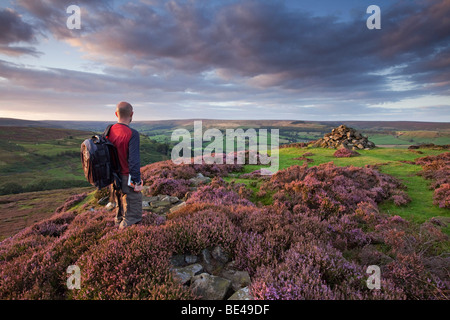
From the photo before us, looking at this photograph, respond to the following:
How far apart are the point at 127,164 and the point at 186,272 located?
126 inches

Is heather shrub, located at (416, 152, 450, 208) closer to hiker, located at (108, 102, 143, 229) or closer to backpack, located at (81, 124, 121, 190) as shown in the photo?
hiker, located at (108, 102, 143, 229)

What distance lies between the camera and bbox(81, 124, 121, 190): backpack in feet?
14.9

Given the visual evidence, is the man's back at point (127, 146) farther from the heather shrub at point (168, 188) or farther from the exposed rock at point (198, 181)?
the exposed rock at point (198, 181)

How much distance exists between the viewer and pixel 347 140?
2433 centimetres

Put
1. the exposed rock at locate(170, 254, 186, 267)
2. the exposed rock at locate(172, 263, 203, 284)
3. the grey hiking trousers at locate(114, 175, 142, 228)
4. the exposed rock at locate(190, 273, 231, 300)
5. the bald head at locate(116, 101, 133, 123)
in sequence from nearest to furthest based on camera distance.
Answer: the exposed rock at locate(190, 273, 231, 300)
the exposed rock at locate(172, 263, 203, 284)
the exposed rock at locate(170, 254, 186, 267)
the bald head at locate(116, 101, 133, 123)
the grey hiking trousers at locate(114, 175, 142, 228)

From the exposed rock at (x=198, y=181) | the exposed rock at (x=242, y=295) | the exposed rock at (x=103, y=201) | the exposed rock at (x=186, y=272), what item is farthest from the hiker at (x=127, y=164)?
the exposed rock at (x=103, y=201)

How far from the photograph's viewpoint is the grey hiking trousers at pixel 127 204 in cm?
531

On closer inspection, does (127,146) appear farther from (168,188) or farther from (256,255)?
(168,188)

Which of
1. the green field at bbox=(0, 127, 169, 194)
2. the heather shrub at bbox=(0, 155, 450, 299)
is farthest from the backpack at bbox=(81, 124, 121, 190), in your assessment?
the green field at bbox=(0, 127, 169, 194)

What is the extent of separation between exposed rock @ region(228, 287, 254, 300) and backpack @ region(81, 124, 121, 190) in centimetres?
380

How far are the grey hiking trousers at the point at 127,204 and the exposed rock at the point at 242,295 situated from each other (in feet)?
11.7
